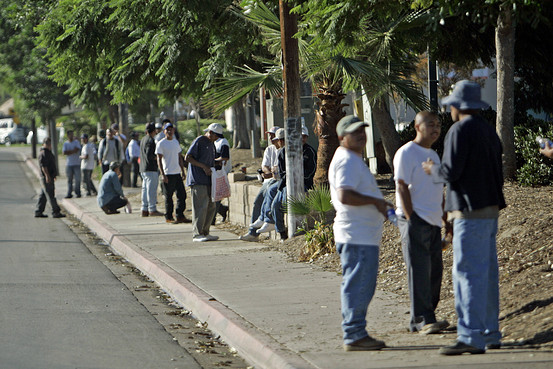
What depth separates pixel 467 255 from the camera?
6.19m

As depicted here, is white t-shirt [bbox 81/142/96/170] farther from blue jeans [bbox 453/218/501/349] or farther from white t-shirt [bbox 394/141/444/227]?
blue jeans [bbox 453/218/501/349]

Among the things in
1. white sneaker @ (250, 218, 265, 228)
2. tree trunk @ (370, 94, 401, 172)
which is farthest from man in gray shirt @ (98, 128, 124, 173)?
white sneaker @ (250, 218, 265, 228)

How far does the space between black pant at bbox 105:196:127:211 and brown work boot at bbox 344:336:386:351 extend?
13.9 meters

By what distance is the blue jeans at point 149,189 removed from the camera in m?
18.6

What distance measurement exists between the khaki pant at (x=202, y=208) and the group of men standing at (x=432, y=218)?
24.0 feet

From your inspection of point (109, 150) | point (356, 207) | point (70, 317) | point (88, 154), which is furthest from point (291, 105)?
point (88, 154)

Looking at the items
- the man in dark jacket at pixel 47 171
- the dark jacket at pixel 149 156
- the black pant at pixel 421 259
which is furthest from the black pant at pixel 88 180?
the black pant at pixel 421 259

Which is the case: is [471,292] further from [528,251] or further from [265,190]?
[265,190]

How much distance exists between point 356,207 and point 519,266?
273 centimetres

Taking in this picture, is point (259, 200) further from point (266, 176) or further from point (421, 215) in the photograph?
point (421, 215)

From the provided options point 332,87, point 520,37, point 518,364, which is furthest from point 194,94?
Answer: point 518,364

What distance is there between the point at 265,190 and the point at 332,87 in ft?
7.42

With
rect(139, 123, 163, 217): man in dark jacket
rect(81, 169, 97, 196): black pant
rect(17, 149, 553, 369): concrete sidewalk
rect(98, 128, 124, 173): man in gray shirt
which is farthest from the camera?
rect(81, 169, 97, 196): black pant

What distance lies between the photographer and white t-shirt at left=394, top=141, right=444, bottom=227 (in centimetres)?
666
